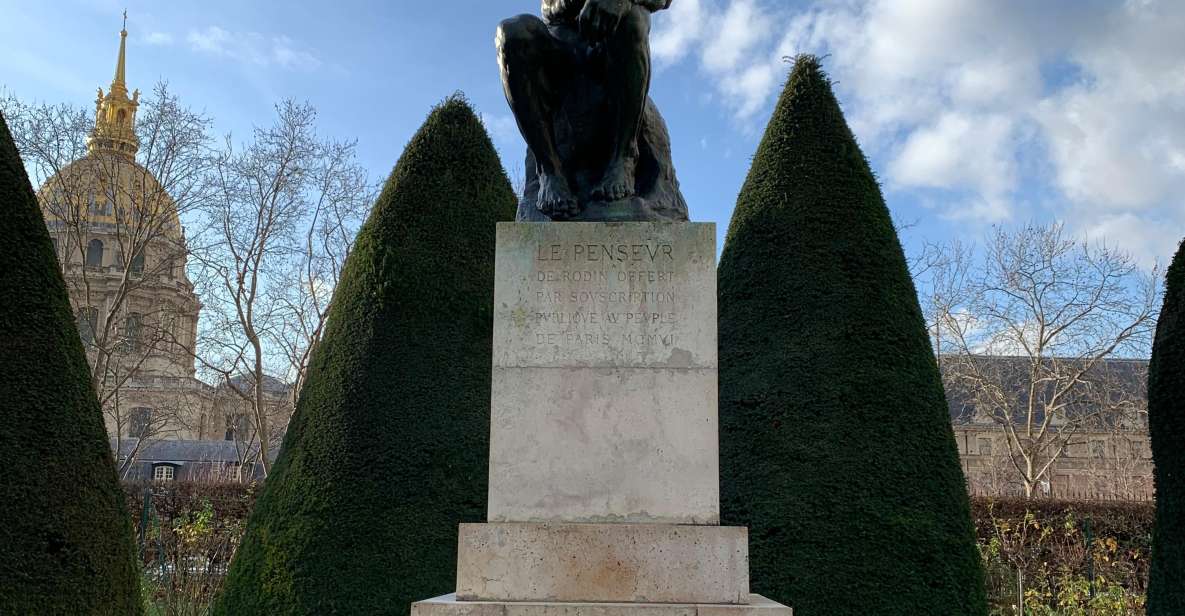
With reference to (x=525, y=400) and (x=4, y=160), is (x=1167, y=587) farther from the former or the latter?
(x=4, y=160)

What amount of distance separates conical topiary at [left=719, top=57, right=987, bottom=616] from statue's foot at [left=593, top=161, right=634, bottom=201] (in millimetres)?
3272

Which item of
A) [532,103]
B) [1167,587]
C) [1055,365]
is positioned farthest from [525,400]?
[1055,365]

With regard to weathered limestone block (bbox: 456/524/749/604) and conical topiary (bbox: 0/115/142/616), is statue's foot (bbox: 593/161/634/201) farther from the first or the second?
conical topiary (bbox: 0/115/142/616)

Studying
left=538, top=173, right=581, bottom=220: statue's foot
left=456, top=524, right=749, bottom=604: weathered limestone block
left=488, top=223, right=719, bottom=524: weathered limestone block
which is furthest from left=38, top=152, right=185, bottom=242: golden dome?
left=456, top=524, right=749, bottom=604: weathered limestone block

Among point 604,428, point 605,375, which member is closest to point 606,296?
point 605,375

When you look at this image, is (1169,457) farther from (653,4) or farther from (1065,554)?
(1065,554)

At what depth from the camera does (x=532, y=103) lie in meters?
6.27

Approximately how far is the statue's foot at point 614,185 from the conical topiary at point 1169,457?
17.0 ft

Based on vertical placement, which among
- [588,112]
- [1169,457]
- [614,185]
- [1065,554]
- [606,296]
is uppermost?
[588,112]

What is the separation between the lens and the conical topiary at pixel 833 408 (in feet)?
26.2

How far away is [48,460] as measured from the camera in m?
6.92

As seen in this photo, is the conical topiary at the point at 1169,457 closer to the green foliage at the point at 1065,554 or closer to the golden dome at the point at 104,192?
the green foliage at the point at 1065,554

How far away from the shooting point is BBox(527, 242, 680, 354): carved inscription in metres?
5.50

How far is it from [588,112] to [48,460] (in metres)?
4.68
